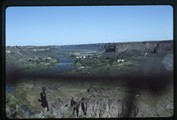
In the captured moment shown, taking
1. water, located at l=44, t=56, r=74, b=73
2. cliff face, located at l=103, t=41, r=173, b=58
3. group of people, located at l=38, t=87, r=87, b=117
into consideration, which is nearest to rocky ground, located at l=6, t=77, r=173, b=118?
group of people, located at l=38, t=87, r=87, b=117

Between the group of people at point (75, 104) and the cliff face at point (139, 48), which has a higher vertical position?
the cliff face at point (139, 48)

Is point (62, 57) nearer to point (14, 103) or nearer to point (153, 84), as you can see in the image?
point (14, 103)

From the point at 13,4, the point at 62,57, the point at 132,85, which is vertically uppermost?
the point at 13,4

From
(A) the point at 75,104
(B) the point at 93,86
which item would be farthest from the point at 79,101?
(B) the point at 93,86

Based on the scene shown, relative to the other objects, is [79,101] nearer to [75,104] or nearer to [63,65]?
[75,104]

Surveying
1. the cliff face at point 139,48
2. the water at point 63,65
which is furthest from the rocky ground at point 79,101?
the cliff face at point 139,48

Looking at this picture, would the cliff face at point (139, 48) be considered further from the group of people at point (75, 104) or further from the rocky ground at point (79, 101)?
the group of people at point (75, 104)

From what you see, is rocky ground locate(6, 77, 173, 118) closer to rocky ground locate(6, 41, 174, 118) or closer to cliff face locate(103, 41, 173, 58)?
rocky ground locate(6, 41, 174, 118)

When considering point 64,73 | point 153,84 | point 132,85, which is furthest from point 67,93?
point 153,84
